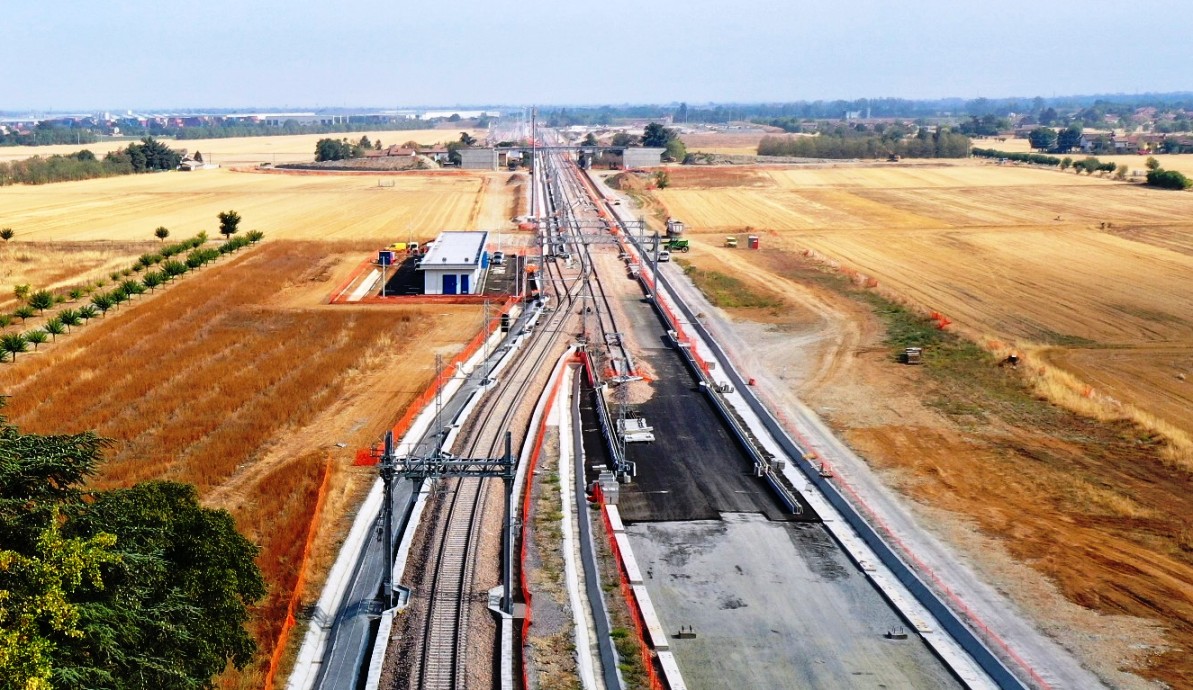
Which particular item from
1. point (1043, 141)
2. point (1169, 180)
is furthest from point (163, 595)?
point (1043, 141)

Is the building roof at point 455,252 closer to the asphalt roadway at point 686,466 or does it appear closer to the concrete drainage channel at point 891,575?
the asphalt roadway at point 686,466

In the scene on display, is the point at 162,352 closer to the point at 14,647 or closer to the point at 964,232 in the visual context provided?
the point at 14,647

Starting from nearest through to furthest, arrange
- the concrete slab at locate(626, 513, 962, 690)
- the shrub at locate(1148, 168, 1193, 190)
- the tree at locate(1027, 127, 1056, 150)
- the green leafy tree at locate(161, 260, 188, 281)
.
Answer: the concrete slab at locate(626, 513, 962, 690), the green leafy tree at locate(161, 260, 188, 281), the shrub at locate(1148, 168, 1193, 190), the tree at locate(1027, 127, 1056, 150)

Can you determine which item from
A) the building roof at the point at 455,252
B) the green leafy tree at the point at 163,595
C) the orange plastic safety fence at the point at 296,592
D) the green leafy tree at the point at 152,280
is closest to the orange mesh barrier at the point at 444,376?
the orange plastic safety fence at the point at 296,592

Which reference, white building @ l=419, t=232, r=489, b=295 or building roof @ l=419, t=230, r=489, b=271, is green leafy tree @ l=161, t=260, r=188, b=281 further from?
white building @ l=419, t=232, r=489, b=295

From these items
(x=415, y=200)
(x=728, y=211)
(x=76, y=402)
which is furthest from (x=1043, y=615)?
(x=415, y=200)

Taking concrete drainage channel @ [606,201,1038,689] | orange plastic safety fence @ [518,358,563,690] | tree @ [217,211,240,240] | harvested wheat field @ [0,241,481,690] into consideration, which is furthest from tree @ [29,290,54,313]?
concrete drainage channel @ [606,201,1038,689]

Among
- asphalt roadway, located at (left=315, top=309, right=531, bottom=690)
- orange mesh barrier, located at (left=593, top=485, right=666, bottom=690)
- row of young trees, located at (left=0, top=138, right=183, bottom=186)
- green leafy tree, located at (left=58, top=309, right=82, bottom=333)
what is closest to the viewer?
orange mesh barrier, located at (left=593, top=485, right=666, bottom=690)
